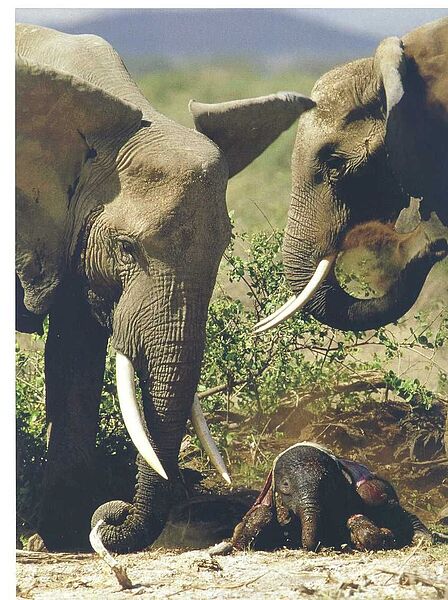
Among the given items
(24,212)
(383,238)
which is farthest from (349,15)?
(24,212)

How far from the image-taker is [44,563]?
22.6ft

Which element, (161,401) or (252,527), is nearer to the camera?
(161,401)

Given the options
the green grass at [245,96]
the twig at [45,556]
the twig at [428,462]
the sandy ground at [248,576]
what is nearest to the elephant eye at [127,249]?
the green grass at [245,96]

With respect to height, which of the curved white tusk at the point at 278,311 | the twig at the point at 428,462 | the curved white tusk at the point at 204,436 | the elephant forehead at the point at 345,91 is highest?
the elephant forehead at the point at 345,91

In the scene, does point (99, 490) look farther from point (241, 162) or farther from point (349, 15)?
point (349, 15)

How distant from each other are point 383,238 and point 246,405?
3.56 ft

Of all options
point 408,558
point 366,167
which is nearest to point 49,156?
point 366,167

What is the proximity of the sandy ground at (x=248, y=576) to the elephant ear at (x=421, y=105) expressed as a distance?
5.59 ft

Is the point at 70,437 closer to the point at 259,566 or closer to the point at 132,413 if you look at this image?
the point at 132,413

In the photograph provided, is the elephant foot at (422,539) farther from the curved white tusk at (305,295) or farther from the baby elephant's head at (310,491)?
the curved white tusk at (305,295)

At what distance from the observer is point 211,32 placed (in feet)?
23.5

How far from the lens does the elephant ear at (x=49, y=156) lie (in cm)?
658

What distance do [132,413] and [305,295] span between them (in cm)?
135

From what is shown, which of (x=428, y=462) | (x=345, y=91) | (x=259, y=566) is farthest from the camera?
(x=428, y=462)
